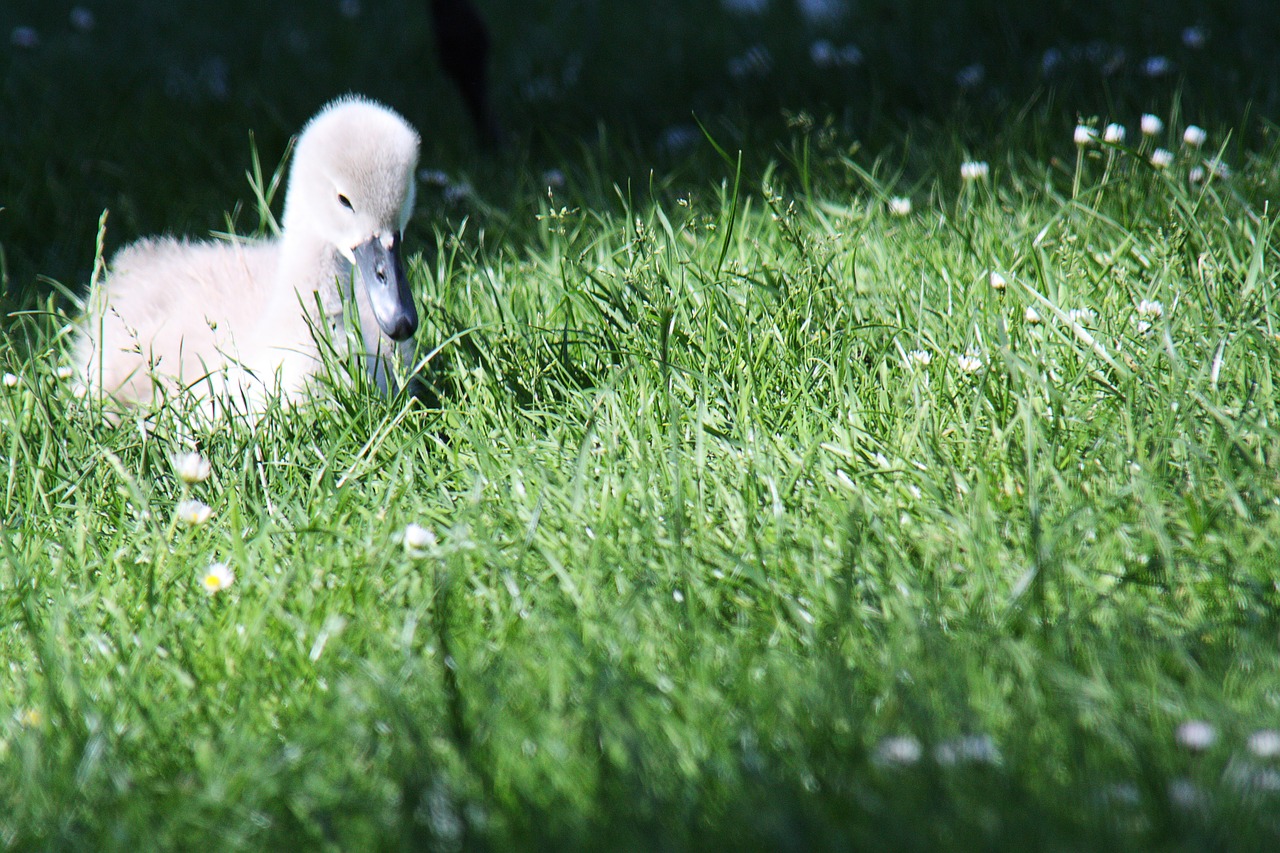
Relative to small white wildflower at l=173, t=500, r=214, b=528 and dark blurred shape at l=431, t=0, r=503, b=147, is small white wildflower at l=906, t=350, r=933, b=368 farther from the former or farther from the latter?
dark blurred shape at l=431, t=0, r=503, b=147

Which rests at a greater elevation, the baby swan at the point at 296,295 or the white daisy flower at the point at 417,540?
the baby swan at the point at 296,295

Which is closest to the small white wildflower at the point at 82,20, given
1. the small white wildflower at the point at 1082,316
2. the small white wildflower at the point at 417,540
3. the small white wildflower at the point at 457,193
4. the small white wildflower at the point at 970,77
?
the small white wildflower at the point at 457,193

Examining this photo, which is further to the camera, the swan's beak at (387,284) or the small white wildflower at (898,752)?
the swan's beak at (387,284)

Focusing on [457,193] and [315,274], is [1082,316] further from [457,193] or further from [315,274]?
[457,193]

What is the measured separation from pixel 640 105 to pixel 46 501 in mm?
3477

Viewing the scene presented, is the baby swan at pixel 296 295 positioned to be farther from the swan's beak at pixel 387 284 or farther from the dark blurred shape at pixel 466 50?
the dark blurred shape at pixel 466 50

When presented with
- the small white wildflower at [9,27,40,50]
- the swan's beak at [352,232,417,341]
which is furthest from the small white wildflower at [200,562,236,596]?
the small white wildflower at [9,27,40,50]

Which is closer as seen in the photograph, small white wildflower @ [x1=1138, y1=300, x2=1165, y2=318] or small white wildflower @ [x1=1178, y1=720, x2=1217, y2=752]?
small white wildflower @ [x1=1178, y1=720, x2=1217, y2=752]

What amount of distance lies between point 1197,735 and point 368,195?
2135mm

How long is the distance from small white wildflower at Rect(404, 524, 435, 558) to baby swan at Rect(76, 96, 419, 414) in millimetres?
671

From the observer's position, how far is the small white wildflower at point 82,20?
284 inches

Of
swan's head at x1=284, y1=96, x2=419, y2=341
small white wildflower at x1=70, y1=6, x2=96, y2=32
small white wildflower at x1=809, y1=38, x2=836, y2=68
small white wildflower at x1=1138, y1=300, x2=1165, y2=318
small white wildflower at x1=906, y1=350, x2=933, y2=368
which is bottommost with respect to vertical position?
small white wildflower at x1=906, y1=350, x2=933, y2=368

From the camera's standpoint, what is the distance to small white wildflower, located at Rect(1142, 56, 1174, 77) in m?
4.46

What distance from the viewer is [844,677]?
1.70 m
